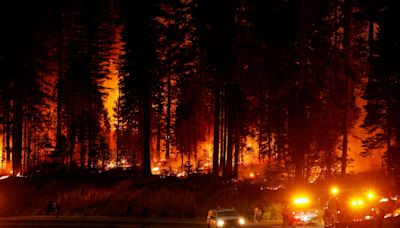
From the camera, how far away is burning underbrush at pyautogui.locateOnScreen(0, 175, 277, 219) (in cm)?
3891

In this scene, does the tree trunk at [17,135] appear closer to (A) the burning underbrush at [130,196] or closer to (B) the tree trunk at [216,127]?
(A) the burning underbrush at [130,196]

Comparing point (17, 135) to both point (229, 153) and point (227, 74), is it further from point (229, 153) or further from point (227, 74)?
point (227, 74)

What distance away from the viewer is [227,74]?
4566 cm

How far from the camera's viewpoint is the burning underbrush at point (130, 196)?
3891 centimetres

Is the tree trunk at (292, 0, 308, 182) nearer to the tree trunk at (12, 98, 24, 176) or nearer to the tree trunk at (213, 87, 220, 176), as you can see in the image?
the tree trunk at (213, 87, 220, 176)

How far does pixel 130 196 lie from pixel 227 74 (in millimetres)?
11483

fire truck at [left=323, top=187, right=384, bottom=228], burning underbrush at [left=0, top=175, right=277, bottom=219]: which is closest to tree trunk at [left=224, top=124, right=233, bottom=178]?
burning underbrush at [left=0, top=175, right=277, bottom=219]

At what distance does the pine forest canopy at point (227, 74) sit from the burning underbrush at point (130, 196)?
3.51 metres

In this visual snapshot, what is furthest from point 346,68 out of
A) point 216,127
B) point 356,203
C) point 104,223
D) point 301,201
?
point 104,223

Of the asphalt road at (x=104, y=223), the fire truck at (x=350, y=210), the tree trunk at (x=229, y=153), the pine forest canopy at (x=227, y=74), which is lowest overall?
the asphalt road at (x=104, y=223)

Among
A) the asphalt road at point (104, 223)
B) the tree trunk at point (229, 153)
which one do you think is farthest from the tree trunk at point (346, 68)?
the asphalt road at point (104, 223)

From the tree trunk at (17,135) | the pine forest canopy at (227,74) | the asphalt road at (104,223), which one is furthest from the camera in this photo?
the tree trunk at (17,135)

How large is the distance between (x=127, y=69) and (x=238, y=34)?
40.3 feet

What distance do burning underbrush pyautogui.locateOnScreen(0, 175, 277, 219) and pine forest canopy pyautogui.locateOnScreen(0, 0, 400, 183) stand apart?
351cm
